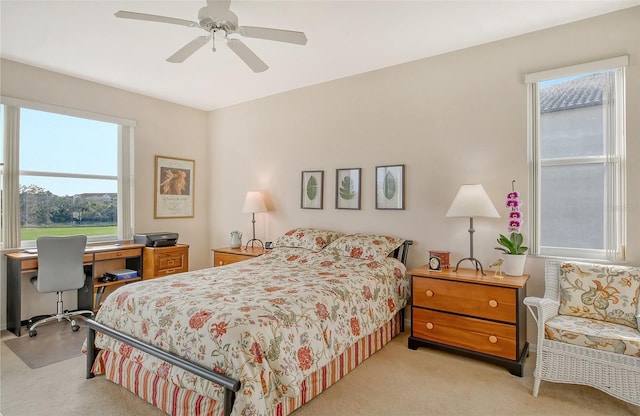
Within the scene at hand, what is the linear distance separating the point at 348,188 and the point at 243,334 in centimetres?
254

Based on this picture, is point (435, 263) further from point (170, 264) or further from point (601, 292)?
point (170, 264)

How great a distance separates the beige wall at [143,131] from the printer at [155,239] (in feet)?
0.93

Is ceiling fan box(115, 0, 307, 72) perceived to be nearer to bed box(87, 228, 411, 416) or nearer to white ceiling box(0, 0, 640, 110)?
white ceiling box(0, 0, 640, 110)

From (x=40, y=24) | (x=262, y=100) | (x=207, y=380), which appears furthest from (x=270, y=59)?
(x=207, y=380)

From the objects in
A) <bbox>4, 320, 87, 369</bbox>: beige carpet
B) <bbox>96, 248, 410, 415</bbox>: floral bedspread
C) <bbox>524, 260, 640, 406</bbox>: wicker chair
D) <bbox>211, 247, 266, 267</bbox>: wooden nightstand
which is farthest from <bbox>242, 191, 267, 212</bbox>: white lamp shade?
<bbox>524, 260, 640, 406</bbox>: wicker chair

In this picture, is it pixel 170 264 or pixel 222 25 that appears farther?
pixel 170 264

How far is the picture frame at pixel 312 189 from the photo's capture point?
168 inches

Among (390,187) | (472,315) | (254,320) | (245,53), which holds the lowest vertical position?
(472,315)

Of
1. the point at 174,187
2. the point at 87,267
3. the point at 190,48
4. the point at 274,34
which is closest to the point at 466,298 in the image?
the point at 274,34

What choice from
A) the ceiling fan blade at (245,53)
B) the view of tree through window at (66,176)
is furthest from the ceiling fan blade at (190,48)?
the view of tree through window at (66,176)

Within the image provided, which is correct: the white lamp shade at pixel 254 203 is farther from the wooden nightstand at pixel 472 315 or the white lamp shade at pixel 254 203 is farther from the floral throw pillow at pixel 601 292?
the floral throw pillow at pixel 601 292

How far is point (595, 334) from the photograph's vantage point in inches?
83.8

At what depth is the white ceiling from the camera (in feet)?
8.61

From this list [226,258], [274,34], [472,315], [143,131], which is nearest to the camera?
[274,34]
